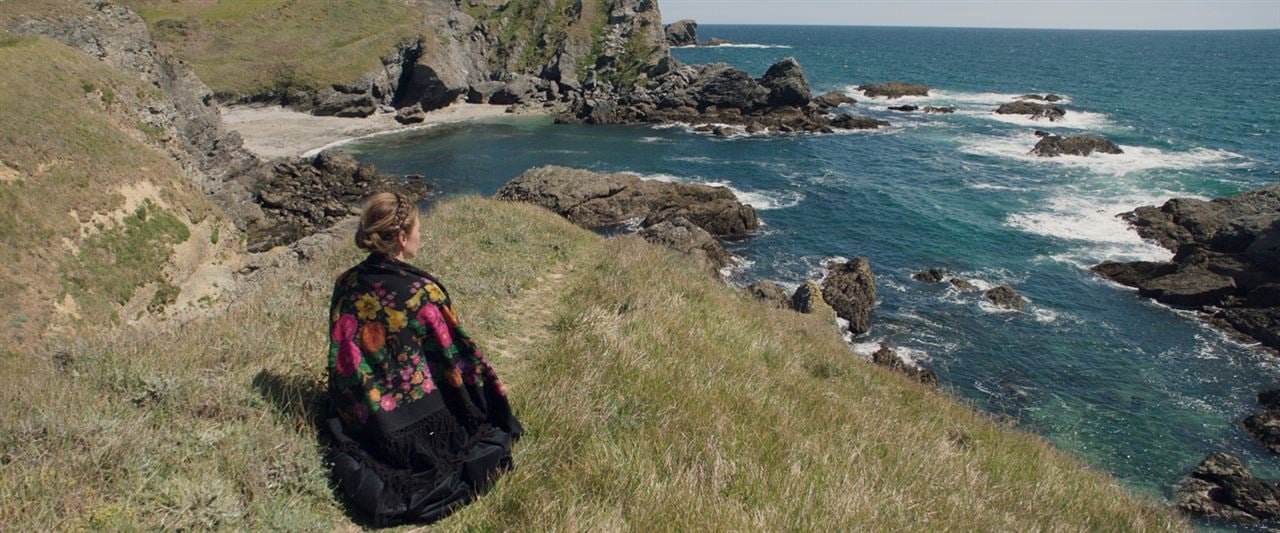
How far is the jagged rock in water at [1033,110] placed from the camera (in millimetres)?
75625

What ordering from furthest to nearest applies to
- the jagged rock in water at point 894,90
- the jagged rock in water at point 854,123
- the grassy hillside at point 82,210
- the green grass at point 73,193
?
the jagged rock in water at point 894,90 → the jagged rock in water at point 854,123 → the green grass at point 73,193 → the grassy hillside at point 82,210

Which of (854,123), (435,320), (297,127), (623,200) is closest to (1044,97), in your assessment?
(854,123)

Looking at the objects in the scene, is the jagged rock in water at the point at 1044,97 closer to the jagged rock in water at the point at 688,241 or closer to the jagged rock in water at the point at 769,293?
the jagged rock in water at the point at 688,241

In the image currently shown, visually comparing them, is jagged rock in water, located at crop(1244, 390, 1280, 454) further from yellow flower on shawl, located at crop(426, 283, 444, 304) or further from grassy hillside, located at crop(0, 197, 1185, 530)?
yellow flower on shawl, located at crop(426, 283, 444, 304)

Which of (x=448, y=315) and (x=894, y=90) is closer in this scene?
(x=448, y=315)

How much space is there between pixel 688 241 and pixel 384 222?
27.2 meters

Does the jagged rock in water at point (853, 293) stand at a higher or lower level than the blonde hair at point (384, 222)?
lower

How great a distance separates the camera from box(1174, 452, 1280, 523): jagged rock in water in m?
16.8

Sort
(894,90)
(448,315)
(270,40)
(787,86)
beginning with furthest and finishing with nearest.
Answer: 1. (894,90)
2. (787,86)
3. (270,40)
4. (448,315)

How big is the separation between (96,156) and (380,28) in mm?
68966

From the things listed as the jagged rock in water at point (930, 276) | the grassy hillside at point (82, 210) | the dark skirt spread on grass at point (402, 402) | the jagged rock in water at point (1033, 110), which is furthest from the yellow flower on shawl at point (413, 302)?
the jagged rock in water at point (1033, 110)

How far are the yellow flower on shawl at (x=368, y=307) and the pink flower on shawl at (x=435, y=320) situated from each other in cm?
31

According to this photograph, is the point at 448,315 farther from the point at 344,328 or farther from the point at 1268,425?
the point at 1268,425

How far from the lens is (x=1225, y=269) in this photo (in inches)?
1236
